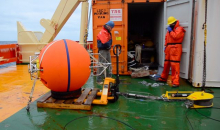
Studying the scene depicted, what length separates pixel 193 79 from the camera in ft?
17.3

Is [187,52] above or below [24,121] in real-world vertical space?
above

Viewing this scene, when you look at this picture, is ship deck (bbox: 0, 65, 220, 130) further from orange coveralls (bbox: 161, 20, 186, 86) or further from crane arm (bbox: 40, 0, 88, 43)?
crane arm (bbox: 40, 0, 88, 43)

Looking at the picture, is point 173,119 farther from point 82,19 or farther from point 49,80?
point 82,19

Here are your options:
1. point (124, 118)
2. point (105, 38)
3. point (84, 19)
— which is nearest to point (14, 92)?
point (105, 38)

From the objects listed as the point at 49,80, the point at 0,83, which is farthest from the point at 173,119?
the point at 0,83

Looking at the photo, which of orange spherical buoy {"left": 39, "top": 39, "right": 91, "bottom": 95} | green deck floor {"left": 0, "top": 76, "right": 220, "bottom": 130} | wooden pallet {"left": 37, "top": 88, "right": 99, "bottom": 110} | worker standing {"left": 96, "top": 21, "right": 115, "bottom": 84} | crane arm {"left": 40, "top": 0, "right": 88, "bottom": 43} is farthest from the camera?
crane arm {"left": 40, "top": 0, "right": 88, "bottom": 43}

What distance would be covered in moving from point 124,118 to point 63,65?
1565 millimetres

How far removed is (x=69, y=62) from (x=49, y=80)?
56 centimetres

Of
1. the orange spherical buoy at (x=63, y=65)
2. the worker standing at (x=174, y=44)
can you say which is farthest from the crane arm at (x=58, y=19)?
the orange spherical buoy at (x=63, y=65)

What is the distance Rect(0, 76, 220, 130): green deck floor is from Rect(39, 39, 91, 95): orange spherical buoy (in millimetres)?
592

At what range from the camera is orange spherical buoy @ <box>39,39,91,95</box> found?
11.8 ft

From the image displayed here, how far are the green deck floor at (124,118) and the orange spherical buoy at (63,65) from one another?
59cm

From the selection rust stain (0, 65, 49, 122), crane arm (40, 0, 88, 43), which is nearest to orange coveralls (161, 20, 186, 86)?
rust stain (0, 65, 49, 122)

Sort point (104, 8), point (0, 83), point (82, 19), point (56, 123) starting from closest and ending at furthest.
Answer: point (56, 123)
point (0, 83)
point (104, 8)
point (82, 19)
